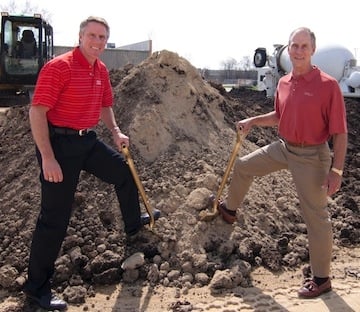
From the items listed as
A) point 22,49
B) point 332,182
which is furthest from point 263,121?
point 22,49

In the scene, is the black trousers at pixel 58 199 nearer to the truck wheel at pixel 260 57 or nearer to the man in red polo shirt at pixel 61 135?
the man in red polo shirt at pixel 61 135

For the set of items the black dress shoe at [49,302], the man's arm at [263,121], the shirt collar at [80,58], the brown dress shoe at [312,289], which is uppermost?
the shirt collar at [80,58]

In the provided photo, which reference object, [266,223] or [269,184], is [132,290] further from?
[269,184]

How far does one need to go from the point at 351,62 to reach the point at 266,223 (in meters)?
8.51

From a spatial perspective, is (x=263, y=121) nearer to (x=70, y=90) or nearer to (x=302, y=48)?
(x=302, y=48)

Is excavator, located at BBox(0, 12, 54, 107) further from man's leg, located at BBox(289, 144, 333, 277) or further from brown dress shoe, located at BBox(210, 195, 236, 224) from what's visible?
man's leg, located at BBox(289, 144, 333, 277)

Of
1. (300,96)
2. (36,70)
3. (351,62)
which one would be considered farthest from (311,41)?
(36,70)

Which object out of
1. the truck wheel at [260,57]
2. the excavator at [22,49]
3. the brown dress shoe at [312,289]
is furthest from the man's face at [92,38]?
the truck wheel at [260,57]

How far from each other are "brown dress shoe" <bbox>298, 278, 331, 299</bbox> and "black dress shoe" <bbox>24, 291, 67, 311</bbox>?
1716 millimetres

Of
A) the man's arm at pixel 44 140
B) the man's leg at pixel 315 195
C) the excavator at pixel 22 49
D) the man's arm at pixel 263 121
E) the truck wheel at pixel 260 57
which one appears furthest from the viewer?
the truck wheel at pixel 260 57

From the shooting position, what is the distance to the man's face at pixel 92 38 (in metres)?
3.22

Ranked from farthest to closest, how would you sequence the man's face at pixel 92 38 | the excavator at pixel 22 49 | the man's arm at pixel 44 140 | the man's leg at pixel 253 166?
the excavator at pixel 22 49 → the man's leg at pixel 253 166 → the man's face at pixel 92 38 → the man's arm at pixel 44 140

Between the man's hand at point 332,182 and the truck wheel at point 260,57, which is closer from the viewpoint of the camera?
the man's hand at point 332,182

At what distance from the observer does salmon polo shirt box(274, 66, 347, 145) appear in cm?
330
